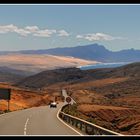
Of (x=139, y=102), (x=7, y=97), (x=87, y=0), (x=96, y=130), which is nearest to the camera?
(x=87, y=0)

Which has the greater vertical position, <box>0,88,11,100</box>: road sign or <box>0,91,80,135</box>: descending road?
<box>0,88,11,100</box>: road sign

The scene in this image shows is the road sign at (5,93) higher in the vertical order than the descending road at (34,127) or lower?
higher

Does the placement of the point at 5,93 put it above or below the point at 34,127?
above

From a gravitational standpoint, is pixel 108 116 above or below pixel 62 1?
below

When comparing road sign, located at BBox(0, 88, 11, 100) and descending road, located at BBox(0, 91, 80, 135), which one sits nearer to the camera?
descending road, located at BBox(0, 91, 80, 135)

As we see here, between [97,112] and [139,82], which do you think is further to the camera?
[139,82]

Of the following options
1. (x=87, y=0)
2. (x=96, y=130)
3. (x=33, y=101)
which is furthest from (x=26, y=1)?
(x=33, y=101)

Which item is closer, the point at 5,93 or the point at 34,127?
the point at 34,127

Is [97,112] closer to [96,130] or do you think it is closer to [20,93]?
[96,130]

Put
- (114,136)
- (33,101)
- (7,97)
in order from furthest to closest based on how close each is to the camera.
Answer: (33,101), (7,97), (114,136)

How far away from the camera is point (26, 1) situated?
13.4 metres

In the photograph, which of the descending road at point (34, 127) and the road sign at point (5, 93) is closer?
the descending road at point (34, 127)

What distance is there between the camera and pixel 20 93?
409 ft

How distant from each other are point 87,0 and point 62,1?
766 mm
